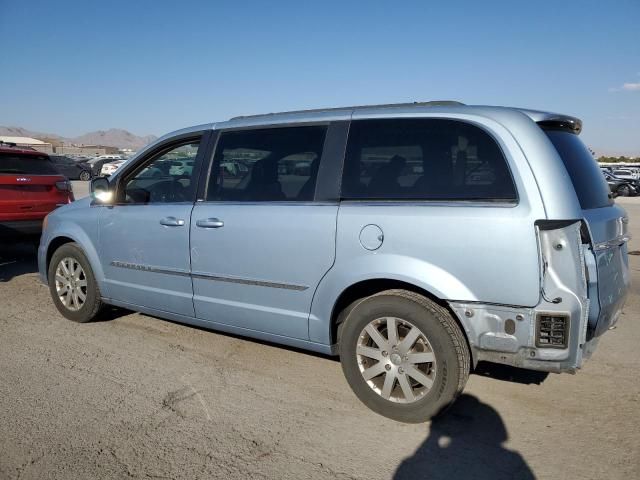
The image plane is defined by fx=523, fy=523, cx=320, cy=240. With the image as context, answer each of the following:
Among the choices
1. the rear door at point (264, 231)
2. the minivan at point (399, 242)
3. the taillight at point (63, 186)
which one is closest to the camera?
the minivan at point (399, 242)

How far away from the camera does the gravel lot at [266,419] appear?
8.90 ft

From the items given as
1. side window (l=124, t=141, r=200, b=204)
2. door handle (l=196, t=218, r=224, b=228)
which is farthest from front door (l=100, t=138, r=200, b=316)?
door handle (l=196, t=218, r=224, b=228)

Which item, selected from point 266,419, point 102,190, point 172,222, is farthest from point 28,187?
point 266,419

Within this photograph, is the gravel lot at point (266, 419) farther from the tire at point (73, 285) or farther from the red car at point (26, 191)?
the red car at point (26, 191)

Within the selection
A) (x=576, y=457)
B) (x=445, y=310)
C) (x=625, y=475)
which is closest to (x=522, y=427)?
(x=576, y=457)

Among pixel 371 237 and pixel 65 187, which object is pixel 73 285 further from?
pixel 65 187

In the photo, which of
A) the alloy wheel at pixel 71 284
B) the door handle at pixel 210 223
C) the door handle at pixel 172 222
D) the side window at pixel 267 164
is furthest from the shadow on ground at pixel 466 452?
the alloy wheel at pixel 71 284

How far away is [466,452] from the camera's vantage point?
9.32 ft

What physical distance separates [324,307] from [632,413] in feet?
6.68

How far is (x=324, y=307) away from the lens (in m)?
3.41

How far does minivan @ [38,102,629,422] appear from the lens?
2.79 meters

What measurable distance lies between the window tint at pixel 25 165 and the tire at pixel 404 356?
615 centimetres

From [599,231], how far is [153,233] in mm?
3225

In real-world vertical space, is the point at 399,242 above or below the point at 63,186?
below
